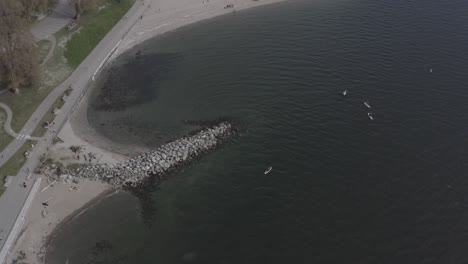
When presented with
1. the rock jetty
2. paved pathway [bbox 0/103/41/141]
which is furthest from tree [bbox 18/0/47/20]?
the rock jetty

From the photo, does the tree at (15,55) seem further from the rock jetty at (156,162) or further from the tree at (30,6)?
the rock jetty at (156,162)

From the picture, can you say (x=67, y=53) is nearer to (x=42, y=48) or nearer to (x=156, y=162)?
(x=42, y=48)

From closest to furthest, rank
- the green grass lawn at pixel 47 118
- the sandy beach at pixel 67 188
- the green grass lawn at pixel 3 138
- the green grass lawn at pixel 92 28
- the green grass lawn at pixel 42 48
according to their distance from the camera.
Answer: the sandy beach at pixel 67 188
the green grass lawn at pixel 3 138
the green grass lawn at pixel 47 118
the green grass lawn at pixel 42 48
the green grass lawn at pixel 92 28

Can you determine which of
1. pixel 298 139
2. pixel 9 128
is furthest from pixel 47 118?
pixel 298 139

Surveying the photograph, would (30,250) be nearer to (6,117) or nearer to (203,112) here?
(6,117)

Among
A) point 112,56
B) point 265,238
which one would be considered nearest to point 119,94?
point 112,56

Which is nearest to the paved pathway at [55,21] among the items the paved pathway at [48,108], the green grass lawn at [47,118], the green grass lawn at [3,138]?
the paved pathway at [48,108]
